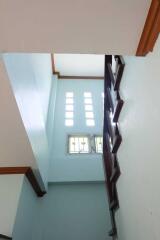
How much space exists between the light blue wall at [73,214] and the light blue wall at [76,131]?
0.64 feet

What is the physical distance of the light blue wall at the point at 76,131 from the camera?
416cm

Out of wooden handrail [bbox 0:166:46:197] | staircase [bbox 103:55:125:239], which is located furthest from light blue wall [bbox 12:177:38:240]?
staircase [bbox 103:55:125:239]

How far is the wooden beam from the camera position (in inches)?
47.6

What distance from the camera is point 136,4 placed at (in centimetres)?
124

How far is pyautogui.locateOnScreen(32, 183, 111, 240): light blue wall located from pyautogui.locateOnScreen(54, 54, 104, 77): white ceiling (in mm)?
3976

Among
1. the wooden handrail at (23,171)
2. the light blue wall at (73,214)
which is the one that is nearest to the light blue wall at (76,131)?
the light blue wall at (73,214)

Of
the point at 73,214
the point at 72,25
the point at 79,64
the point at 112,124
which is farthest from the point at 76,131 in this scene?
the point at 72,25

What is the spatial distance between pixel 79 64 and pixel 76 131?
2.66 meters

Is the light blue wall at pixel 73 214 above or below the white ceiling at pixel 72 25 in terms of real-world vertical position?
below

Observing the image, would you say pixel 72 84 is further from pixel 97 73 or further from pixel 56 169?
pixel 56 169

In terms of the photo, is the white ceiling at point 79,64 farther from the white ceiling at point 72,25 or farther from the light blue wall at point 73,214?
the white ceiling at point 72,25

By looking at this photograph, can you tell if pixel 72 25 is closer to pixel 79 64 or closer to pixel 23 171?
pixel 23 171

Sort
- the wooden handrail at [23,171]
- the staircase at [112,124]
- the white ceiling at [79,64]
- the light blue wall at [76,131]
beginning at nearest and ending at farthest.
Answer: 1. the staircase at [112,124]
2. the wooden handrail at [23,171]
3. the light blue wall at [76,131]
4. the white ceiling at [79,64]

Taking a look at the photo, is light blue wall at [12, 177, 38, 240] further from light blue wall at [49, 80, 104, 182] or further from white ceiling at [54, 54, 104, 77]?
white ceiling at [54, 54, 104, 77]
